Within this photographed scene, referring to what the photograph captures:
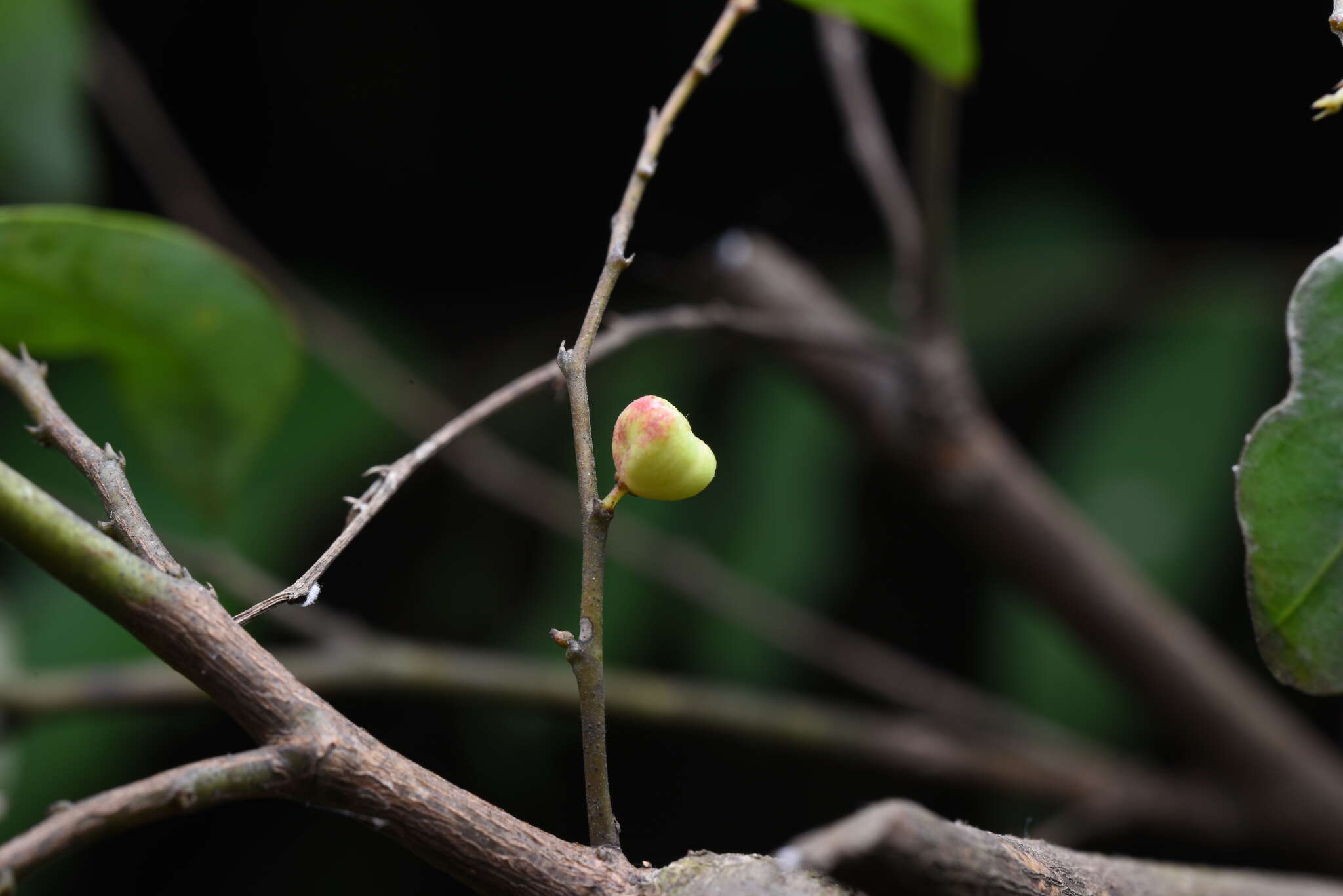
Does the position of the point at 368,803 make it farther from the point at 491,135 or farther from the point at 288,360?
the point at 491,135

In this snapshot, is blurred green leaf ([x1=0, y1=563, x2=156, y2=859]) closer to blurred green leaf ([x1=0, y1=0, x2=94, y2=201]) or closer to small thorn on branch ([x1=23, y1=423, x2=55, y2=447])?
blurred green leaf ([x1=0, y1=0, x2=94, y2=201])

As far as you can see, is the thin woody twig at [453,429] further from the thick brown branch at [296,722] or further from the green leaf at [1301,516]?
the green leaf at [1301,516]

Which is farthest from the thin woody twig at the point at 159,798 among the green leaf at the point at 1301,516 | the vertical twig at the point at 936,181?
the vertical twig at the point at 936,181

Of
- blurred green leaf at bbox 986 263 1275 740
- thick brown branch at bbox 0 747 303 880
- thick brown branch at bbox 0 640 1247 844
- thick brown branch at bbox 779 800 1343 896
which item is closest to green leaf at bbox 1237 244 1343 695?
thick brown branch at bbox 779 800 1343 896

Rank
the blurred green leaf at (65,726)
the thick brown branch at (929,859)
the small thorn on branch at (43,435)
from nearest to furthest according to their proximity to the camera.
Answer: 1. the thick brown branch at (929,859)
2. the small thorn on branch at (43,435)
3. the blurred green leaf at (65,726)

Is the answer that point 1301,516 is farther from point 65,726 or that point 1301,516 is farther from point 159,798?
point 65,726

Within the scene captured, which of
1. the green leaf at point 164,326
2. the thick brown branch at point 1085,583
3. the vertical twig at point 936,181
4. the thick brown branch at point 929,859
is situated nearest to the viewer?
the thick brown branch at point 929,859
